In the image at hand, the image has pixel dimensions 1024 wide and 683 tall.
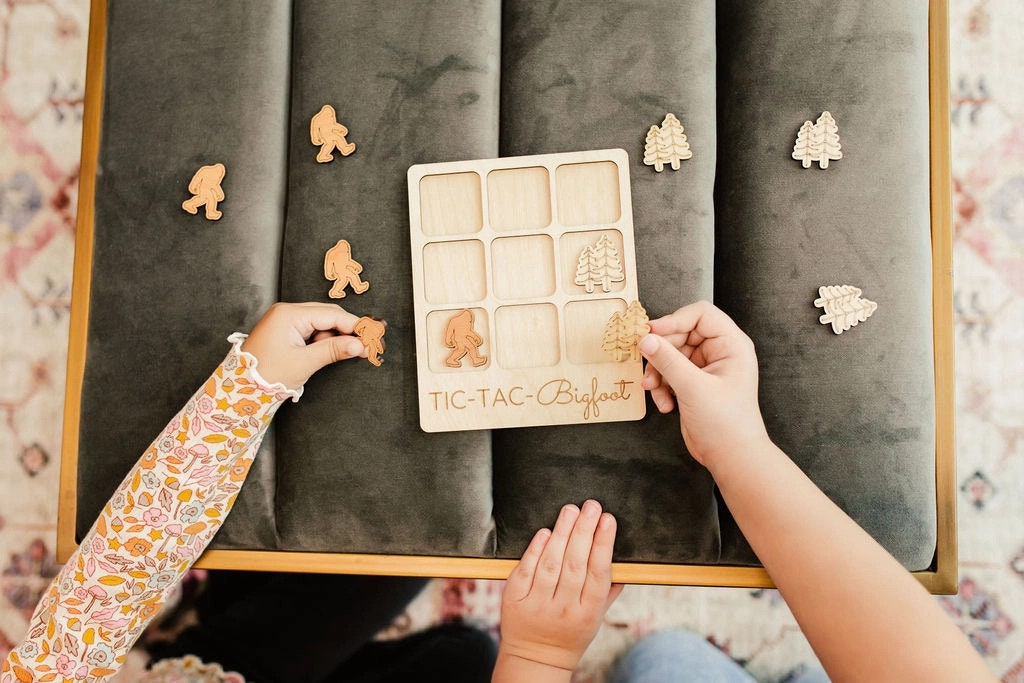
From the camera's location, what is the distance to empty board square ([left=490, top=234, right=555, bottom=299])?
2.86ft

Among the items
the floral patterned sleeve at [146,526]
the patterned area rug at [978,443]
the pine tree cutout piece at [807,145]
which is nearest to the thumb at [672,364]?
the pine tree cutout piece at [807,145]

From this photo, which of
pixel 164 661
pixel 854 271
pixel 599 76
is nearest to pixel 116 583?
pixel 164 661

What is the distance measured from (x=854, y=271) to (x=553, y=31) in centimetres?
51

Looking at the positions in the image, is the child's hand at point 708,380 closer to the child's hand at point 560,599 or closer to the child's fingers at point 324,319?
the child's hand at point 560,599

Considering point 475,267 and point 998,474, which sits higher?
point 475,267

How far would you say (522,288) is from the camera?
34.3 inches

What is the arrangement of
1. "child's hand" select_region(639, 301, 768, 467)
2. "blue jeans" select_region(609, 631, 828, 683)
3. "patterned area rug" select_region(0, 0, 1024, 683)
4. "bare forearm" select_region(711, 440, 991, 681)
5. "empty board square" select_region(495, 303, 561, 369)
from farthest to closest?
"patterned area rug" select_region(0, 0, 1024, 683) → "blue jeans" select_region(609, 631, 828, 683) → "empty board square" select_region(495, 303, 561, 369) → "child's hand" select_region(639, 301, 768, 467) → "bare forearm" select_region(711, 440, 991, 681)

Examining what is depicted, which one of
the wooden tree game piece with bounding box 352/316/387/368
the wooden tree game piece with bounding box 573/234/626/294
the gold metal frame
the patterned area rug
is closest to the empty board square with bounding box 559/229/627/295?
the wooden tree game piece with bounding box 573/234/626/294

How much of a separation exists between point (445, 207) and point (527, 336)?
21 cm

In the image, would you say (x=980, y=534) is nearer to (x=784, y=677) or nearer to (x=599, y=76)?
(x=784, y=677)

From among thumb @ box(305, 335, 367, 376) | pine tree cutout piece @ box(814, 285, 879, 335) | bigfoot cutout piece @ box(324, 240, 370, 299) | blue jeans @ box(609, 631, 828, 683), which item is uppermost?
bigfoot cutout piece @ box(324, 240, 370, 299)

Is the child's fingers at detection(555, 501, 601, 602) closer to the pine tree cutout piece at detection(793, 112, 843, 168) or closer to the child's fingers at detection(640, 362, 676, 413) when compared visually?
the child's fingers at detection(640, 362, 676, 413)

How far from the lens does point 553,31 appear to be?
0.90 metres

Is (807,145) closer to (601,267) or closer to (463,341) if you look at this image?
(601,267)
